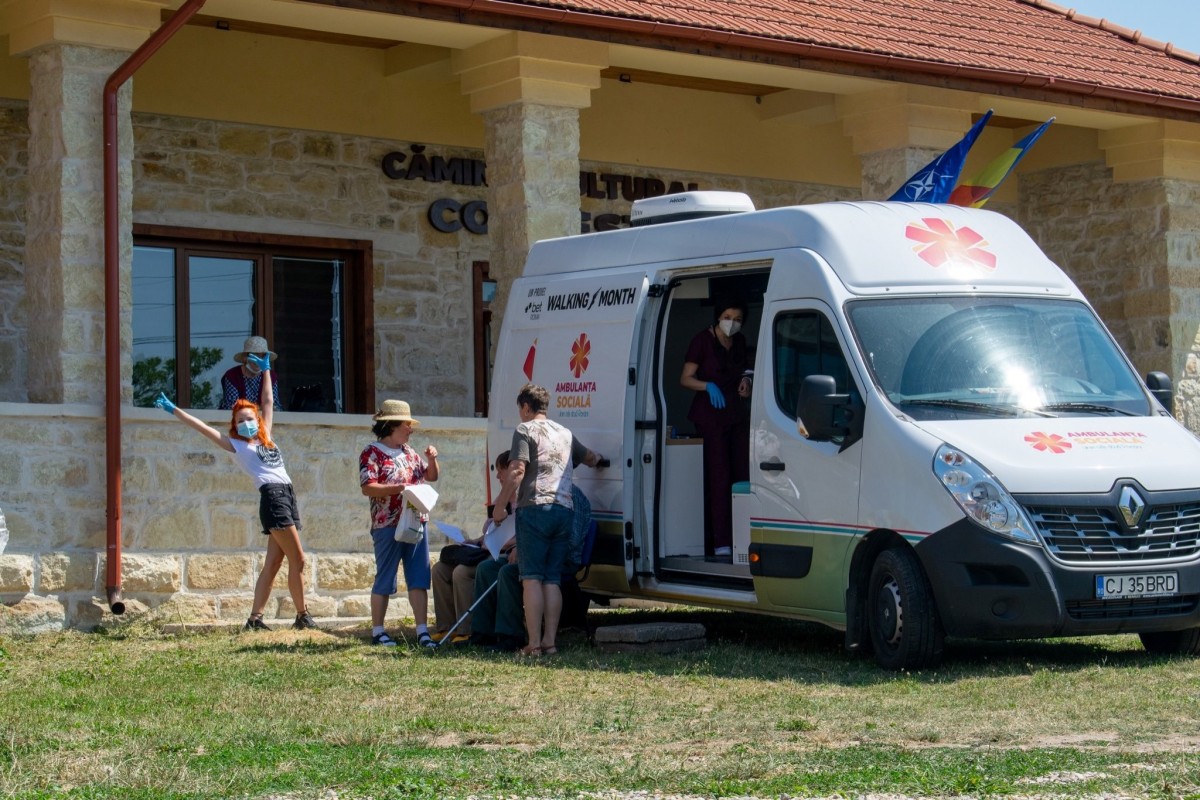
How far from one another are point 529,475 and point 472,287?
617 centimetres

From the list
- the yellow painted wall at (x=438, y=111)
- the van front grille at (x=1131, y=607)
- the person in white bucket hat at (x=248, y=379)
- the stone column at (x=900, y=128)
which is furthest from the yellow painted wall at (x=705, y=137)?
the van front grille at (x=1131, y=607)

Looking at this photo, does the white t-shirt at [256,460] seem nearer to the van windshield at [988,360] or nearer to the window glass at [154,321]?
the window glass at [154,321]

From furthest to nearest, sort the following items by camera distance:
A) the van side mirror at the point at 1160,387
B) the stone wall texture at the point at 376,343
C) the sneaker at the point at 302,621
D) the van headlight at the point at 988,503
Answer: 1. the sneaker at the point at 302,621
2. the stone wall texture at the point at 376,343
3. the van side mirror at the point at 1160,387
4. the van headlight at the point at 988,503

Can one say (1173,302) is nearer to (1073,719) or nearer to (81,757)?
(1073,719)

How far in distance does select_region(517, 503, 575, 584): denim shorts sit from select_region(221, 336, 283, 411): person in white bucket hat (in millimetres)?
2573

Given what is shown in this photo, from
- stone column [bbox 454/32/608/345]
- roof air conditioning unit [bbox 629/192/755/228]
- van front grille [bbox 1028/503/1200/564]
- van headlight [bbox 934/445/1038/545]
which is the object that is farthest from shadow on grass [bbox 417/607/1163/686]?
stone column [bbox 454/32/608/345]

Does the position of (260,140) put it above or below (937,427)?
above

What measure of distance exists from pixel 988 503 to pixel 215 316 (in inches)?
319

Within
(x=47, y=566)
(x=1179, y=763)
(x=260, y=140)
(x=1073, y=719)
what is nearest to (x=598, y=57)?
(x=260, y=140)

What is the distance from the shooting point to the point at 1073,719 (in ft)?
25.1

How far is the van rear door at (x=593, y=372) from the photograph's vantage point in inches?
429

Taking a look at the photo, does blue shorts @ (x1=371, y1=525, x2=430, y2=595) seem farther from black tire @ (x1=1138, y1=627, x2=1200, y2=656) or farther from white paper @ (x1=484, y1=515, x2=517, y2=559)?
black tire @ (x1=1138, y1=627, x2=1200, y2=656)

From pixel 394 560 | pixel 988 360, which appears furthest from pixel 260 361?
pixel 988 360

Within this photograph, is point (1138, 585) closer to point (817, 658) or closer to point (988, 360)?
point (988, 360)
